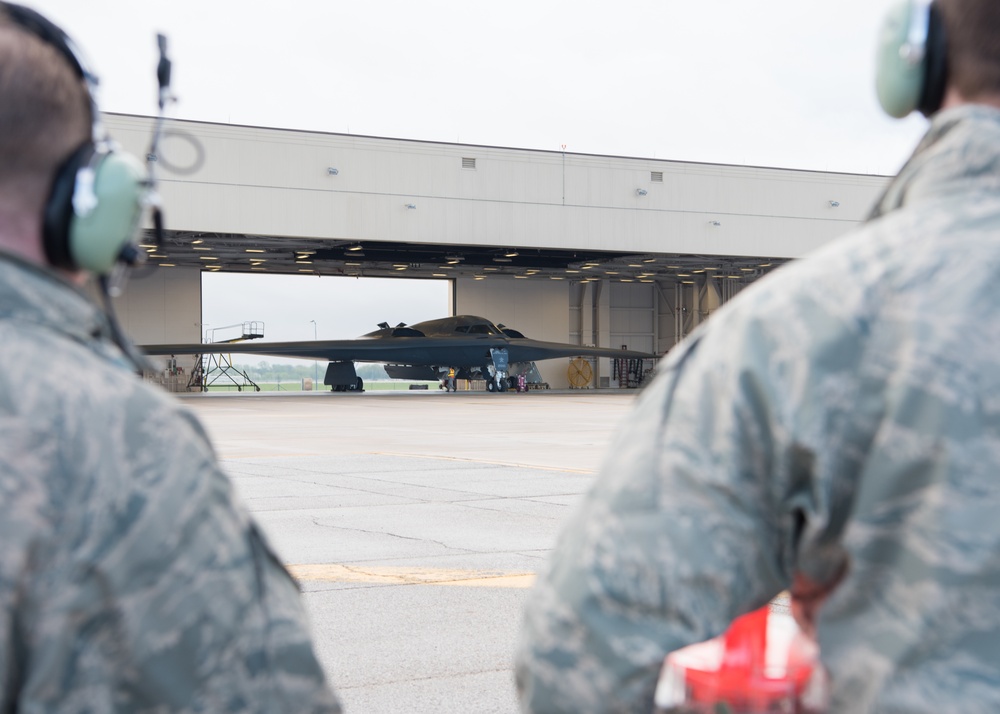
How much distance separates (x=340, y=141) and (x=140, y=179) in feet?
127

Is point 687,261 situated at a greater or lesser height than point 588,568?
greater

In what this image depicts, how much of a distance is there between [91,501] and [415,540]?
7.01 metres

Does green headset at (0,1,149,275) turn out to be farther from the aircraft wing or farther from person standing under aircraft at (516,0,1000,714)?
the aircraft wing

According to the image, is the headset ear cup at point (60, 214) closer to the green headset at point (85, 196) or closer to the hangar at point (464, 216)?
the green headset at point (85, 196)

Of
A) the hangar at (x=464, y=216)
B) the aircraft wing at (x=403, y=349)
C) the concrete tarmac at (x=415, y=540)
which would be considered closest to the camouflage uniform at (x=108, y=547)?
the concrete tarmac at (x=415, y=540)

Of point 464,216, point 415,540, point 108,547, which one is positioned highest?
point 464,216

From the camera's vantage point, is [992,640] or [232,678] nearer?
[992,640]

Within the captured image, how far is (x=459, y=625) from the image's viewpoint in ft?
19.3

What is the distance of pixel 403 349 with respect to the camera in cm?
4512

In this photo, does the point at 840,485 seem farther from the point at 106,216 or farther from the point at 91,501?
the point at 106,216

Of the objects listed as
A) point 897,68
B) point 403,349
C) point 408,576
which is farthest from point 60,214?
point 403,349

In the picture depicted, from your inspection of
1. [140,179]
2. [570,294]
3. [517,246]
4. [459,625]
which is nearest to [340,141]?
[517,246]

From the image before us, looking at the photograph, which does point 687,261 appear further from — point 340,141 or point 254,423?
point 254,423

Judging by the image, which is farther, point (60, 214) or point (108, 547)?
point (60, 214)
